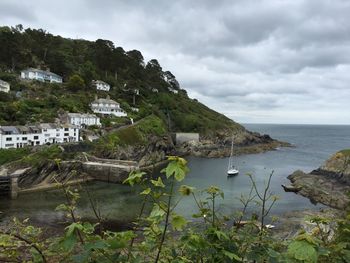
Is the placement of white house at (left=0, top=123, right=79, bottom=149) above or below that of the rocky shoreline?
above

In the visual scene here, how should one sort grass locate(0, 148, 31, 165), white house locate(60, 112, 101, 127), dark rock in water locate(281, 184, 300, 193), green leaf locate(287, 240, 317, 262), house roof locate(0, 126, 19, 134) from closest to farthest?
green leaf locate(287, 240, 317, 262) < grass locate(0, 148, 31, 165) < dark rock in water locate(281, 184, 300, 193) < house roof locate(0, 126, 19, 134) < white house locate(60, 112, 101, 127)

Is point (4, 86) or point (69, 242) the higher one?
point (4, 86)

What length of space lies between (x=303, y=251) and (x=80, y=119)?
59.7 m

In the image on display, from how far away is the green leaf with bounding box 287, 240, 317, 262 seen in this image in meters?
2.08

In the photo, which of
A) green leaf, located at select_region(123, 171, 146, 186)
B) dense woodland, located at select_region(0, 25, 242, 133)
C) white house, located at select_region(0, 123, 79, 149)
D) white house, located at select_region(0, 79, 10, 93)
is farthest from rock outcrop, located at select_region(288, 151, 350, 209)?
white house, located at select_region(0, 79, 10, 93)

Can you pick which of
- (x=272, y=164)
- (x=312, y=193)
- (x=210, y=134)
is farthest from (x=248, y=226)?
(x=210, y=134)

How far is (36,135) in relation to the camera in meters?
47.7

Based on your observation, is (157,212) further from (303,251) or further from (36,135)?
(36,135)

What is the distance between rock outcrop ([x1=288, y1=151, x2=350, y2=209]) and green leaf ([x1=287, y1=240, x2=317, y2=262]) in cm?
3251

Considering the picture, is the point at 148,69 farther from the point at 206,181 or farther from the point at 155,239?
the point at 155,239

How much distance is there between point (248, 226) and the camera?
404 cm

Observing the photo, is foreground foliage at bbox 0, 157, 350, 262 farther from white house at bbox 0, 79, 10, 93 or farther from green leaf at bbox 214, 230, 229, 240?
white house at bbox 0, 79, 10, 93

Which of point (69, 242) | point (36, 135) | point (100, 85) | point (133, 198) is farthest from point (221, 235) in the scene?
point (100, 85)

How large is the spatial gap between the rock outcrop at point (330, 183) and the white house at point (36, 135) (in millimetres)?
34963
